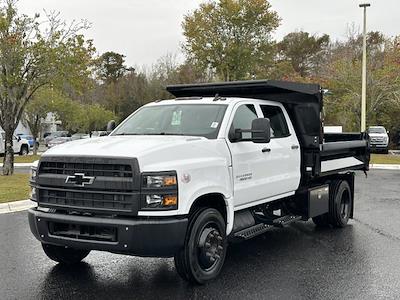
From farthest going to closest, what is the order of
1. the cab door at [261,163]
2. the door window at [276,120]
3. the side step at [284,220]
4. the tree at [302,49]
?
1. the tree at [302,49]
2. the door window at [276,120]
3. the side step at [284,220]
4. the cab door at [261,163]

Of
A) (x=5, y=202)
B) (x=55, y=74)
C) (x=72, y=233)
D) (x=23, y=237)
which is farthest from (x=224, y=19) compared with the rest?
(x=72, y=233)

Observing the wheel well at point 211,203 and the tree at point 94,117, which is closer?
the wheel well at point 211,203

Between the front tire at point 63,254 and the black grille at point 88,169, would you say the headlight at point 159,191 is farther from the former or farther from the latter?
the front tire at point 63,254

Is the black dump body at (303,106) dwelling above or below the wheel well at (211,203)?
above

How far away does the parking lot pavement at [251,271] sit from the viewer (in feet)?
17.3

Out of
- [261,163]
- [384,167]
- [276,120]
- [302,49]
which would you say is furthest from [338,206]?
[302,49]

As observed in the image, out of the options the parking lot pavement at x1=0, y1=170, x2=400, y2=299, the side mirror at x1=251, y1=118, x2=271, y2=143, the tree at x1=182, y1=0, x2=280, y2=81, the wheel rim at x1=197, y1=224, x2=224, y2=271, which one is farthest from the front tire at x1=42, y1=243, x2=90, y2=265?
the tree at x1=182, y1=0, x2=280, y2=81

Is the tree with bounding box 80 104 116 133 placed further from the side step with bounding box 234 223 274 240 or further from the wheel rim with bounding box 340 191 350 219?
the side step with bounding box 234 223 274 240

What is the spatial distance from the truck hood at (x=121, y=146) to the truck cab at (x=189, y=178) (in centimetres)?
1

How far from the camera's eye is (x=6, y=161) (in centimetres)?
1561

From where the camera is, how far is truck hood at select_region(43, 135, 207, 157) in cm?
509

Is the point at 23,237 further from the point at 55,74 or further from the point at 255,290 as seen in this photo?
the point at 55,74

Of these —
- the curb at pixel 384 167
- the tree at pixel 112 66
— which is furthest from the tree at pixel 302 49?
the curb at pixel 384 167

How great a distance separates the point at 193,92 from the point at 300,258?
119 inches
